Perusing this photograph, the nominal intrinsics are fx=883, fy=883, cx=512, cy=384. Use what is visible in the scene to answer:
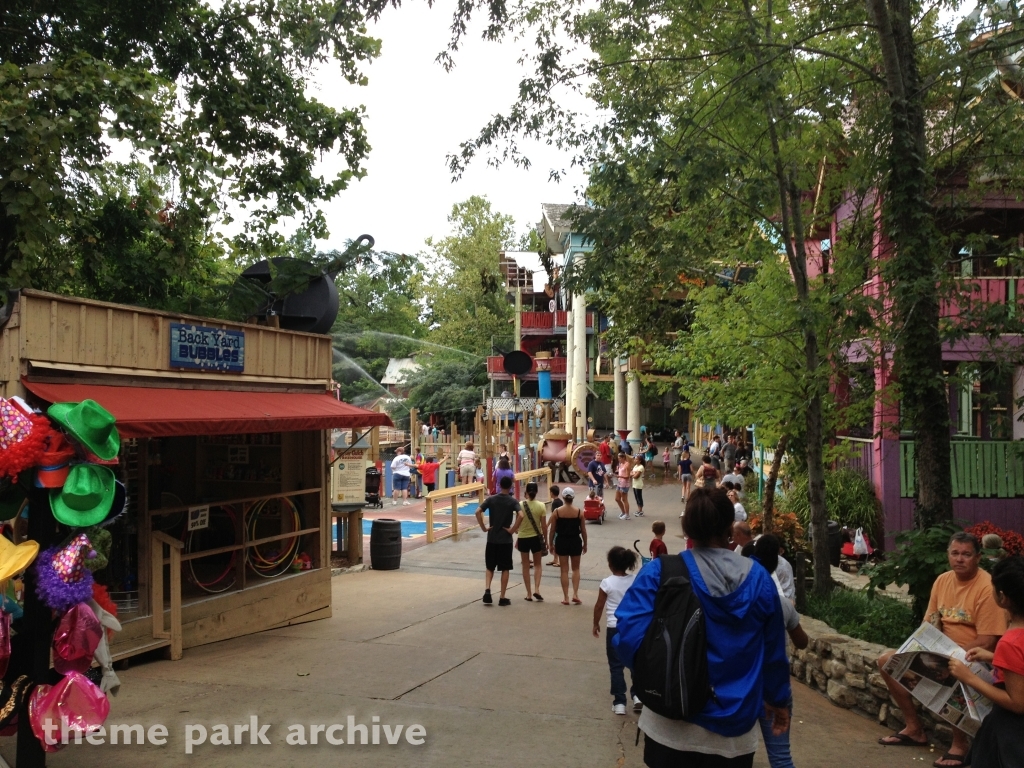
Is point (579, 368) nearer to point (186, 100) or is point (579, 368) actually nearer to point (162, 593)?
point (186, 100)

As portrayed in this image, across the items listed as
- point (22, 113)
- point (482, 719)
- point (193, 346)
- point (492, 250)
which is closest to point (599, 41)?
point (193, 346)

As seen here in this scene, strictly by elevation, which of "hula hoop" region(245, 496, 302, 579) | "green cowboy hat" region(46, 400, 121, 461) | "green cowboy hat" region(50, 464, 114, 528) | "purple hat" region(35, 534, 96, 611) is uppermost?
"green cowboy hat" region(46, 400, 121, 461)

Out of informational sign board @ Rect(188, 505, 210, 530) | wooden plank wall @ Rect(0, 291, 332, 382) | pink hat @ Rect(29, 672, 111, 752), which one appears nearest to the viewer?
pink hat @ Rect(29, 672, 111, 752)

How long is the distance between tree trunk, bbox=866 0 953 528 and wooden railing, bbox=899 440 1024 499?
8956 mm

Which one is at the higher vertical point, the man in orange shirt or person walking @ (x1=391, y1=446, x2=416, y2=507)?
the man in orange shirt

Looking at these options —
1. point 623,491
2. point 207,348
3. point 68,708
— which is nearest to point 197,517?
point 207,348

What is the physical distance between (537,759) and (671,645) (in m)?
2.61

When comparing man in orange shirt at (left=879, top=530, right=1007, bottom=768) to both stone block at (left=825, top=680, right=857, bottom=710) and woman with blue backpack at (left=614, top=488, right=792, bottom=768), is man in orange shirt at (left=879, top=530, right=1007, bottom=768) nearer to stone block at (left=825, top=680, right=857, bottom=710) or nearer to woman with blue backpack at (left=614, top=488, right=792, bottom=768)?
stone block at (left=825, top=680, right=857, bottom=710)

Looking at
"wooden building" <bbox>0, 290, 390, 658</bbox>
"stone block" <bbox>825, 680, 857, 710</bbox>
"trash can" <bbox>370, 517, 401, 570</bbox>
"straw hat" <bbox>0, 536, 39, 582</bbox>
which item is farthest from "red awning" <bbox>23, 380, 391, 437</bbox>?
"stone block" <bbox>825, 680, 857, 710</bbox>

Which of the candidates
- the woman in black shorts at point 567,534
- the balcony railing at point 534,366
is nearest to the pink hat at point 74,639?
the woman in black shorts at point 567,534

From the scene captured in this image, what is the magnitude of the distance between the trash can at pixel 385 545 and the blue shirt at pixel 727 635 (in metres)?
11.7

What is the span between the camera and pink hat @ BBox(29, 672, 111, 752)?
14.6ft

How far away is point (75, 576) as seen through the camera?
15.1 feet

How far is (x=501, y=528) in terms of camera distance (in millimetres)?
11133
